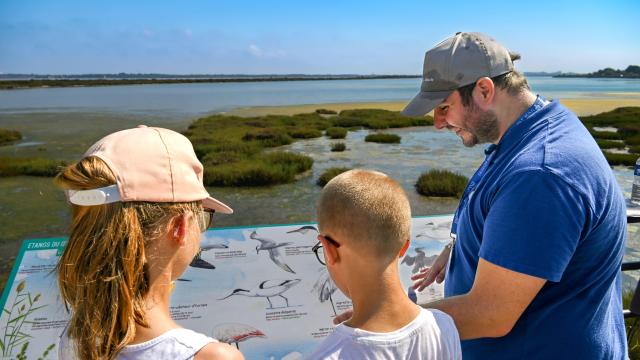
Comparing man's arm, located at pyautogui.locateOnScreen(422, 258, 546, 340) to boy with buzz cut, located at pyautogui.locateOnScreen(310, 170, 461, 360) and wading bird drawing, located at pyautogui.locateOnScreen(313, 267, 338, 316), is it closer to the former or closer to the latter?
boy with buzz cut, located at pyautogui.locateOnScreen(310, 170, 461, 360)

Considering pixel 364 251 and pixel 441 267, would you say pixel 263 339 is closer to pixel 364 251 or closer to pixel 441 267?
pixel 441 267

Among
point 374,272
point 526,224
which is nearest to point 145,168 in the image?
point 374,272

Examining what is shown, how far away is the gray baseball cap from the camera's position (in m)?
2.02

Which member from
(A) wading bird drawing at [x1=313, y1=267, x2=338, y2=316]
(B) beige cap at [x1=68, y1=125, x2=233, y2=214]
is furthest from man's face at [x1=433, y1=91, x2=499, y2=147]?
(A) wading bird drawing at [x1=313, y1=267, x2=338, y2=316]

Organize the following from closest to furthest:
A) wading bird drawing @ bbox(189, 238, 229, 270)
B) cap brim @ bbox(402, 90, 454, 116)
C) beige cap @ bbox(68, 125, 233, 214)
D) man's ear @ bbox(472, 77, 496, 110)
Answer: beige cap @ bbox(68, 125, 233, 214)
man's ear @ bbox(472, 77, 496, 110)
cap brim @ bbox(402, 90, 454, 116)
wading bird drawing @ bbox(189, 238, 229, 270)

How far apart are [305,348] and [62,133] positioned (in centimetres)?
2316

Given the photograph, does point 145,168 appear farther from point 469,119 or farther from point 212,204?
point 469,119

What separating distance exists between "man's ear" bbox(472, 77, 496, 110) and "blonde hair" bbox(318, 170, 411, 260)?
0.70 meters

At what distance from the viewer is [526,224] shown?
1.59 m

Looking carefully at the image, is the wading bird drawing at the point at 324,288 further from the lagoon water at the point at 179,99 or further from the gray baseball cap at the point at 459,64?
the lagoon water at the point at 179,99

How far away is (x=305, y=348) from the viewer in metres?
3.01

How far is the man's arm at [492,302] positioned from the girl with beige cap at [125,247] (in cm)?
75

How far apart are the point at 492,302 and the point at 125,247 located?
115 centimetres

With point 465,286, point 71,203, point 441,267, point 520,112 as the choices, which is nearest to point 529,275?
point 465,286
